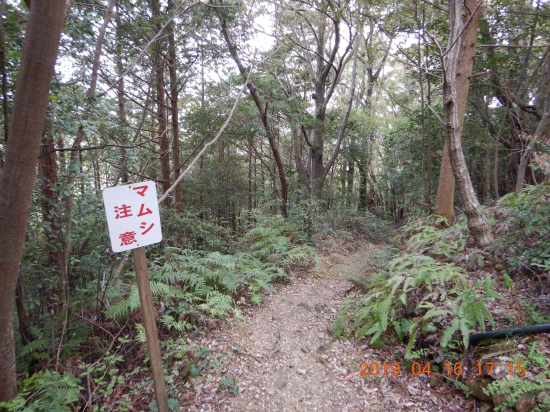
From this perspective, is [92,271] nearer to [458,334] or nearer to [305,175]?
[458,334]

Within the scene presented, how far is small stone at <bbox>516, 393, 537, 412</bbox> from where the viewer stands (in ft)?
6.86

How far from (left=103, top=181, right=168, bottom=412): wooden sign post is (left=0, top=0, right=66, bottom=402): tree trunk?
724 millimetres

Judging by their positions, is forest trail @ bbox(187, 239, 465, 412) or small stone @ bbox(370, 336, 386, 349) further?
small stone @ bbox(370, 336, 386, 349)

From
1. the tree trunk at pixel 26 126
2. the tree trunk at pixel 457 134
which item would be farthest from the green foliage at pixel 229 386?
the tree trunk at pixel 457 134

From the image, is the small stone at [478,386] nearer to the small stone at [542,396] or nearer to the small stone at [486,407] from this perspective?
the small stone at [486,407]

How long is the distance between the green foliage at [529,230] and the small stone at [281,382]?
10.9 ft

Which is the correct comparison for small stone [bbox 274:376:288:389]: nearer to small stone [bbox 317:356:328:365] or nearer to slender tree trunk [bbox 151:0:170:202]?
small stone [bbox 317:356:328:365]

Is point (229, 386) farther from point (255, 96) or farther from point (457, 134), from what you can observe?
point (255, 96)

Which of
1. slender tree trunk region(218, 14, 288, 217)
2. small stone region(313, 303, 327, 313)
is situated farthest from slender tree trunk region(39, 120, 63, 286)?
slender tree trunk region(218, 14, 288, 217)

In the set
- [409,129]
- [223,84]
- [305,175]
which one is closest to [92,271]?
[223,84]

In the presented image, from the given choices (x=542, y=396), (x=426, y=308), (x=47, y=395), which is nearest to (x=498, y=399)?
(x=542, y=396)
